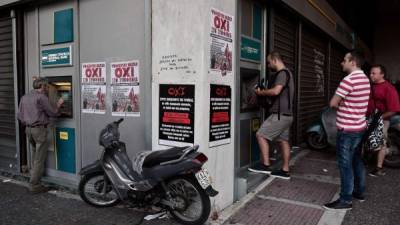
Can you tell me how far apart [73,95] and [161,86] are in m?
2.01

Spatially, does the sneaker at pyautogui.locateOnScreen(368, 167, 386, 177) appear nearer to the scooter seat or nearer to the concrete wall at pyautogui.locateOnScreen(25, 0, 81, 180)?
the scooter seat

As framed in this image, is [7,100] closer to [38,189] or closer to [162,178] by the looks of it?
[38,189]

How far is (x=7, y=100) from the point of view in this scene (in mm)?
6473

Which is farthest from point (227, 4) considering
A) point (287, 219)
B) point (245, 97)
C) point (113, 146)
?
point (287, 219)

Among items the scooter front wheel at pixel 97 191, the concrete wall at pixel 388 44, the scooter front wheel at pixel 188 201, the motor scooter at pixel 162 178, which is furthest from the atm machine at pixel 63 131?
the concrete wall at pixel 388 44

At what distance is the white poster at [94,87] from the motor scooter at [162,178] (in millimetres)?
973

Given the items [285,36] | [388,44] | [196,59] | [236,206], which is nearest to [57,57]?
[196,59]

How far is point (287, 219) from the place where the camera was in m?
3.95

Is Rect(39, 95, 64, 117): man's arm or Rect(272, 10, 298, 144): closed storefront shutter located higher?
Rect(272, 10, 298, 144): closed storefront shutter

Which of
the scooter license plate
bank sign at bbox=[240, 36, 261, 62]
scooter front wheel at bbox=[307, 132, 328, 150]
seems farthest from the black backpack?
scooter front wheel at bbox=[307, 132, 328, 150]

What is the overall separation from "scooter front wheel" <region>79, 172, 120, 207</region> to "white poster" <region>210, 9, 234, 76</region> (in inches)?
78.1

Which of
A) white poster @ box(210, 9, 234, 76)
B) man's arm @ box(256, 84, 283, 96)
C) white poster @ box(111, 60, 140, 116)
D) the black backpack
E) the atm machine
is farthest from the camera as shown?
the atm machine

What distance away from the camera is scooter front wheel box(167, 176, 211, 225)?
3645 millimetres

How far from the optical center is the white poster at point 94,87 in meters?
5.10
